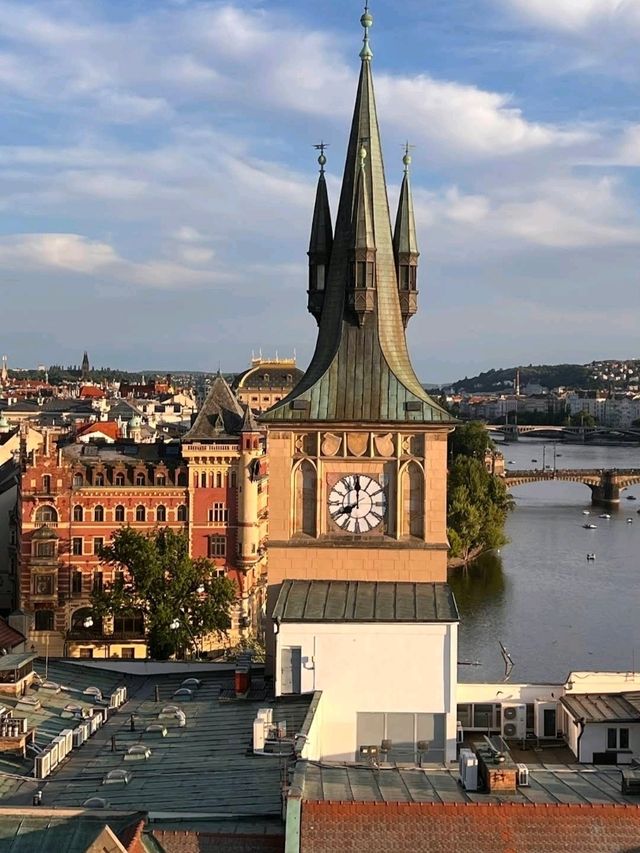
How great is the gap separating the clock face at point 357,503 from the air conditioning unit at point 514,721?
5.70 meters

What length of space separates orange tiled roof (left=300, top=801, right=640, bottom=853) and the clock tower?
8.95 meters

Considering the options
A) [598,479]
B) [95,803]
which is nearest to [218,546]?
[95,803]

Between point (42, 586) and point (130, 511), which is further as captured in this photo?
point (130, 511)

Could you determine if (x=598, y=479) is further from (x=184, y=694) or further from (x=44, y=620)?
(x=184, y=694)

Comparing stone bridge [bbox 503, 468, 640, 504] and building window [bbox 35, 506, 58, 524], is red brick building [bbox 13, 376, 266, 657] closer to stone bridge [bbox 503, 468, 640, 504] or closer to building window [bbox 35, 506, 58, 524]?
building window [bbox 35, 506, 58, 524]

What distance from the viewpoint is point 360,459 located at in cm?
2148

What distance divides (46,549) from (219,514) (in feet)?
27.4

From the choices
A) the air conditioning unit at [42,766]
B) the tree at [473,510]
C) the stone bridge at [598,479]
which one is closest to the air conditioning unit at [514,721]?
the air conditioning unit at [42,766]

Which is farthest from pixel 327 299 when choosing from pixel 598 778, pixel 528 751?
pixel 598 778

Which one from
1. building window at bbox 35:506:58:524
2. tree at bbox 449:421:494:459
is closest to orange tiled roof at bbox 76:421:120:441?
building window at bbox 35:506:58:524

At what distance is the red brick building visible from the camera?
2110 inches

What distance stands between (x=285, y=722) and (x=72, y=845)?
5.72 meters

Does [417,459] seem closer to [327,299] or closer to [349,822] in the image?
[327,299]

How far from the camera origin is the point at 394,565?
2122 cm
